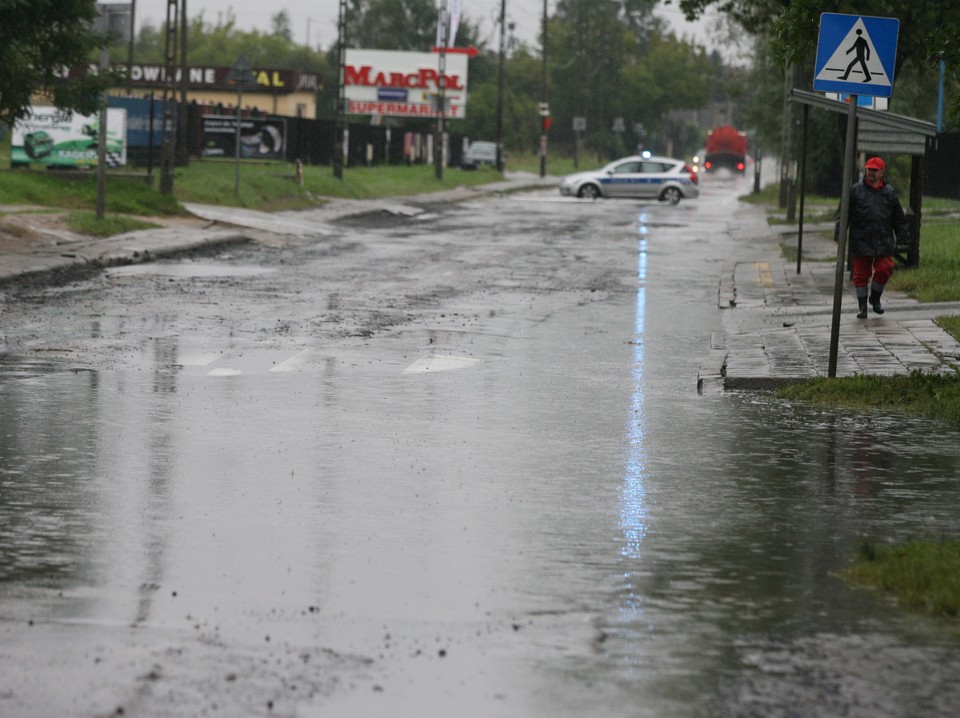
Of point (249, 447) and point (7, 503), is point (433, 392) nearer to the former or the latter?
point (249, 447)

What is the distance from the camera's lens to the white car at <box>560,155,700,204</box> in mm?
55938

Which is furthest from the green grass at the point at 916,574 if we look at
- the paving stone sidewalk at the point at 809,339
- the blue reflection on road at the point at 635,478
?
the paving stone sidewalk at the point at 809,339

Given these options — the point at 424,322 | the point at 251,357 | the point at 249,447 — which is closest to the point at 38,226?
the point at 424,322

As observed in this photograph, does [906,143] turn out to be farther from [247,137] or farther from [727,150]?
[727,150]

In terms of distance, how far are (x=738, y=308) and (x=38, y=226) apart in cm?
1325

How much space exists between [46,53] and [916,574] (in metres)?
23.5

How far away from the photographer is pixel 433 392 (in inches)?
484

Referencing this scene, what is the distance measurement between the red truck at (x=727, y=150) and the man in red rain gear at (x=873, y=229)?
4172 inches

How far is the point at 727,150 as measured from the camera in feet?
403

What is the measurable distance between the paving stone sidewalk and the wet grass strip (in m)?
0.49

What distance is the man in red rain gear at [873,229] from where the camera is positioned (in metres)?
16.7

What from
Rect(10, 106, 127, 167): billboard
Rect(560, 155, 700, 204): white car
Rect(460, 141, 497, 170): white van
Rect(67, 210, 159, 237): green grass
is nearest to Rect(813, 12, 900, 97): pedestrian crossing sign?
Rect(67, 210, 159, 237): green grass

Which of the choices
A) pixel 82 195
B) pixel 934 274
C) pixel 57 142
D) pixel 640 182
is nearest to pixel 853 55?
pixel 934 274

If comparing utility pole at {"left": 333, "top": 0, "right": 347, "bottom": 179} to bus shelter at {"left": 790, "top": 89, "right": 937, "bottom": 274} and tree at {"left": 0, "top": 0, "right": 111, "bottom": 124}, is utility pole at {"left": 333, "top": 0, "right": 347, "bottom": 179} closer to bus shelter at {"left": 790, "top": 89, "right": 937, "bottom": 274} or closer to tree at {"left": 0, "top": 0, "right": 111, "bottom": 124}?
tree at {"left": 0, "top": 0, "right": 111, "bottom": 124}
